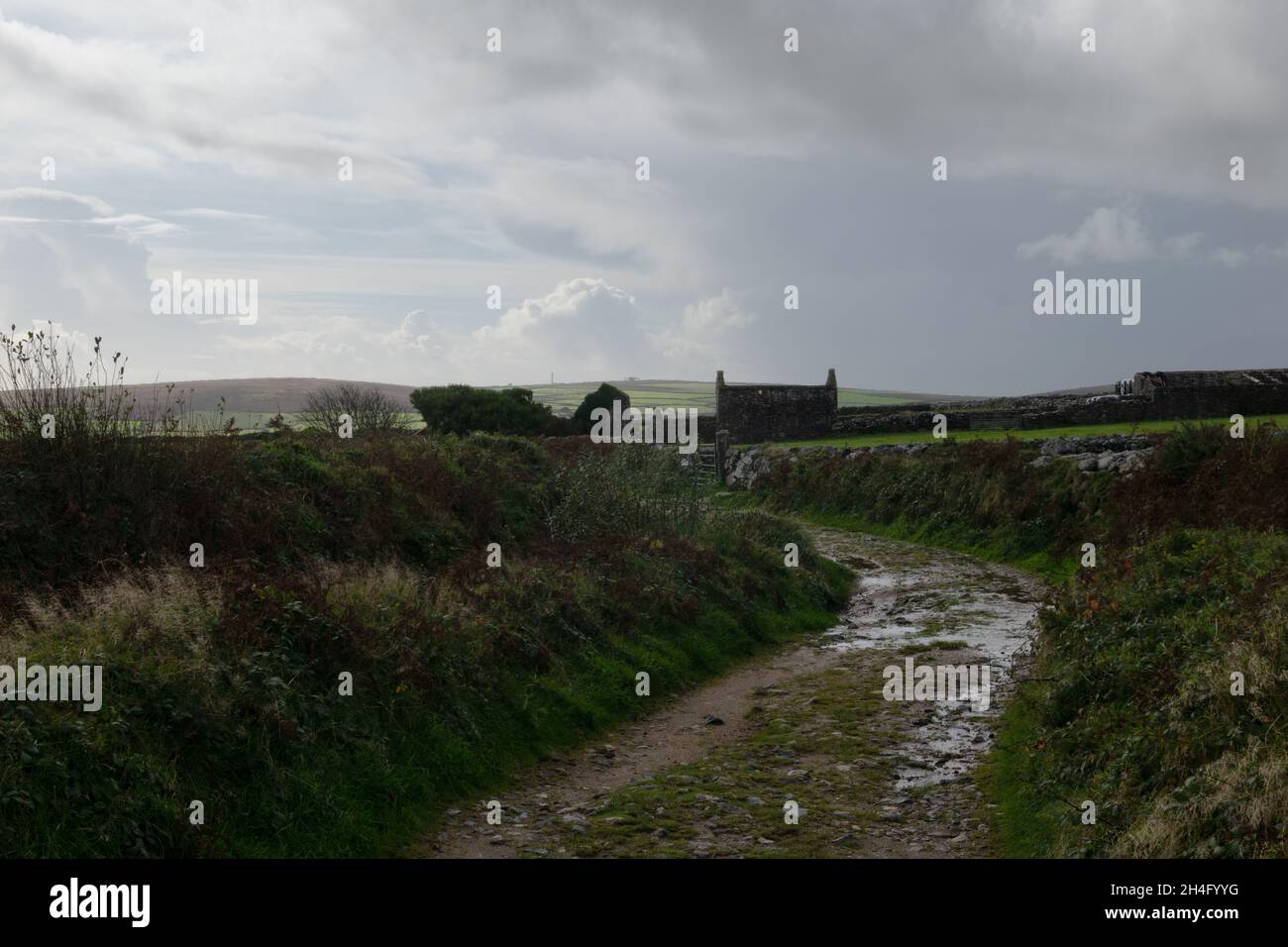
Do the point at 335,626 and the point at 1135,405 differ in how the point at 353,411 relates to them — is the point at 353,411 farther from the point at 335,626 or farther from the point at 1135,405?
the point at 1135,405

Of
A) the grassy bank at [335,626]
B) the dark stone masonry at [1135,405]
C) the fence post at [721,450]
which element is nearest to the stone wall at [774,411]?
the dark stone masonry at [1135,405]

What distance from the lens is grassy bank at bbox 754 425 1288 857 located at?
22.7 feet

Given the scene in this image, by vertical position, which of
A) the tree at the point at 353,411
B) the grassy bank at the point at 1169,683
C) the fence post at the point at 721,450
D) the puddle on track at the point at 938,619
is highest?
the tree at the point at 353,411

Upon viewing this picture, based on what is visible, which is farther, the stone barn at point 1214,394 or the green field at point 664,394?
the green field at point 664,394

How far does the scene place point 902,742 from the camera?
11.3 m

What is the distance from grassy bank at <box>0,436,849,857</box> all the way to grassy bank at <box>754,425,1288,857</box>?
4.93m

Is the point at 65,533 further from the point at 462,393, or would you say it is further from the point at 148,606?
the point at 462,393

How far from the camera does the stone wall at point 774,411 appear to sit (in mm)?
46812

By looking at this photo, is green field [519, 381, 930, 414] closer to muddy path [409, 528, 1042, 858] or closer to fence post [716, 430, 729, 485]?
fence post [716, 430, 729, 485]

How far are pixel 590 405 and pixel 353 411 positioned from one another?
2477 cm

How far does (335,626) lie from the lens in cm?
1044

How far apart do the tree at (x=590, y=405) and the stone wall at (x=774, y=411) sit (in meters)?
5.48

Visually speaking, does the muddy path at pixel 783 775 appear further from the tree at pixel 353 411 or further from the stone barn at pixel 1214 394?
the stone barn at pixel 1214 394

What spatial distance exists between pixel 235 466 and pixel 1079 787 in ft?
40.2
